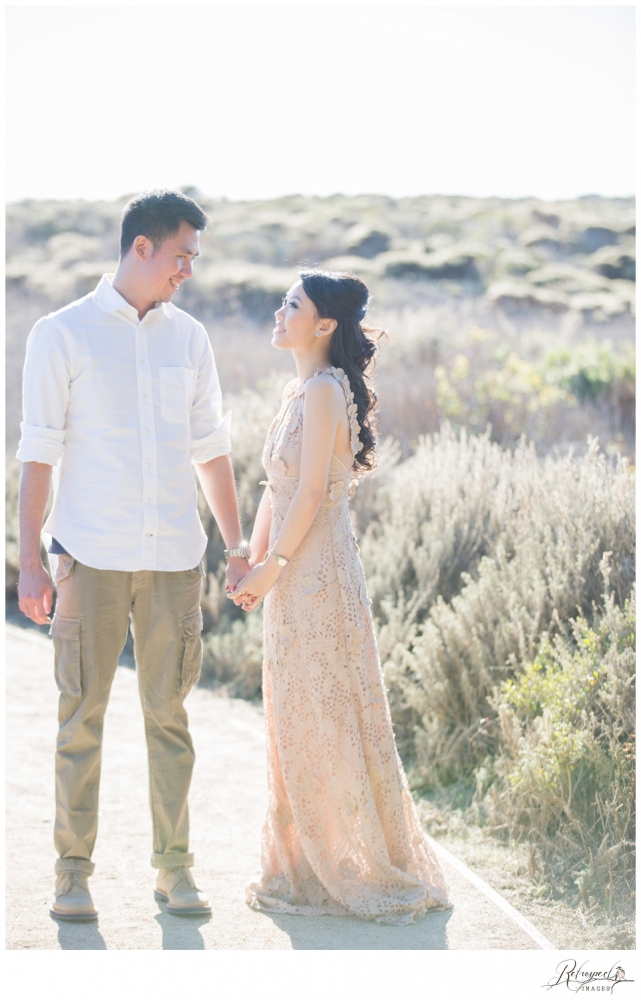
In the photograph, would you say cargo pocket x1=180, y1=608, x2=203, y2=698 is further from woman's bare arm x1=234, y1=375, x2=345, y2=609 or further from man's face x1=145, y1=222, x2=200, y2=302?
man's face x1=145, y1=222, x2=200, y2=302

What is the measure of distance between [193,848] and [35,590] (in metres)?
1.48

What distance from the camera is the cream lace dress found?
3.33m

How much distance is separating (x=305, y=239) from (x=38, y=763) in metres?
28.8

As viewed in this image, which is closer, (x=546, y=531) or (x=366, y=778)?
(x=366, y=778)

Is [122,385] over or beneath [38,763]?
over

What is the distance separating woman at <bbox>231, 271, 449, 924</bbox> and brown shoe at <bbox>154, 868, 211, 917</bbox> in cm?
Result: 19

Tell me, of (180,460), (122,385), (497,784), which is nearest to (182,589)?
(180,460)

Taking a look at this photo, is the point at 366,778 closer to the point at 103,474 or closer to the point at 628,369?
the point at 103,474

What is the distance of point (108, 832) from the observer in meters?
4.14

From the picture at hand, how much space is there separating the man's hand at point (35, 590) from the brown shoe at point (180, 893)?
102cm

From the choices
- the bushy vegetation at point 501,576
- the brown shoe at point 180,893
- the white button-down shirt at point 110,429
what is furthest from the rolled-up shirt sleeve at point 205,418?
the brown shoe at point 180,893

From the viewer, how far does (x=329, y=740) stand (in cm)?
334

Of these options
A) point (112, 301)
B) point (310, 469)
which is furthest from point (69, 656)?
point (112, 301)

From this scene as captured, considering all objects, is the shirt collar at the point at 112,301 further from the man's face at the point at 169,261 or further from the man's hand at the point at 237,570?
the man's hand at the point at 237,570
